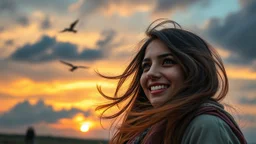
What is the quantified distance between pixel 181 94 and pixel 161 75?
247mm

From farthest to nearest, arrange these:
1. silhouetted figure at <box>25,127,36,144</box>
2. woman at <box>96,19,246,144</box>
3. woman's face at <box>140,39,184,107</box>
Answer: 1. silhouetted figure at <box>25,127,36,144</box>
2. woman's face at <box>140,39,184,107</box>
3. woman at <box>96,19,246,144</box>

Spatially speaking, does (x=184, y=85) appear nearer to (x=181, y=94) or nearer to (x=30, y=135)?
(x=181, y=94)

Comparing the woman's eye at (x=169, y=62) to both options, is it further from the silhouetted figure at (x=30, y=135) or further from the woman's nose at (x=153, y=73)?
the silhouetted figure at (x=30, y=135)

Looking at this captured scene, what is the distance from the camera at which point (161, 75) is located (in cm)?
374

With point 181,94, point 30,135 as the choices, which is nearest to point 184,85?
point 181,94

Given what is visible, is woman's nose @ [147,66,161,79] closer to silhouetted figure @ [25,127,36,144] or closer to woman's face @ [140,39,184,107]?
woman's face @ [140,39,184,107]

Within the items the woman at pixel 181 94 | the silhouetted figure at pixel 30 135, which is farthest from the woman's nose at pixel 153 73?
the silhouetted figure at pixel 30 135

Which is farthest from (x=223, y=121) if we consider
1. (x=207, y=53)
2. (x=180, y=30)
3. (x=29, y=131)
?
(x=29, y=131)

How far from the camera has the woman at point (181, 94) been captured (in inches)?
128

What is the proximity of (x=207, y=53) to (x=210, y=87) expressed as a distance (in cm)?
38

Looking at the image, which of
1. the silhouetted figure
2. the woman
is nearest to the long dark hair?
the woman

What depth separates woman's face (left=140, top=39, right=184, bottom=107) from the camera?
3.70 meters

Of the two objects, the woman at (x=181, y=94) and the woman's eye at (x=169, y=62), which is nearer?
the woman at (x=181, y=94)

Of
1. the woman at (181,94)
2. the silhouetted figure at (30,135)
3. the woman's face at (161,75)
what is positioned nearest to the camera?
the woman at (181,94)
